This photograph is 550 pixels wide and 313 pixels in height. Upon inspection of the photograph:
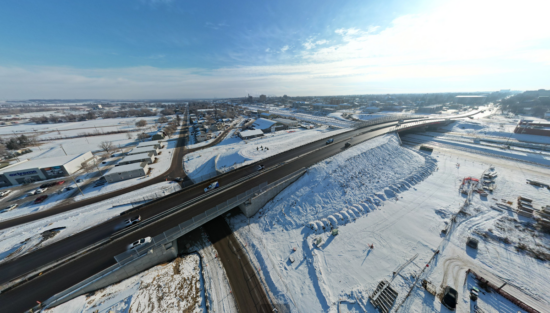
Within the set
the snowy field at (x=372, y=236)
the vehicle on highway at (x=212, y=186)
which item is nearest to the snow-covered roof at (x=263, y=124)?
the snowy field at (x=372, y=236)

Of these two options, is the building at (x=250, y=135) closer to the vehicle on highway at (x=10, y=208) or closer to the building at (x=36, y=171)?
the building at (x=36, y=171)

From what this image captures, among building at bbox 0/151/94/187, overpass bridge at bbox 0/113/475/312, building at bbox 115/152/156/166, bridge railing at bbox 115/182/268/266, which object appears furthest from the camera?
building at bbox 115/152/156/166

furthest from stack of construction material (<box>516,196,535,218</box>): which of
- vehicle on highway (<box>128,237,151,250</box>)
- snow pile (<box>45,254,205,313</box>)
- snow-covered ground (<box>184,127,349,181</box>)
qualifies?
vehicle on highway (<box>128,237,151,250</box>)

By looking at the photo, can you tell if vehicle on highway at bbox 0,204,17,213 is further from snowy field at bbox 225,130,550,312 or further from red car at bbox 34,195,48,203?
snowy field at bbox 225,130,550,312

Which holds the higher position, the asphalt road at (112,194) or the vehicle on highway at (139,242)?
the vehicle on highway at (139,242)

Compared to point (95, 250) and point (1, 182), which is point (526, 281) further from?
point (1, 182)

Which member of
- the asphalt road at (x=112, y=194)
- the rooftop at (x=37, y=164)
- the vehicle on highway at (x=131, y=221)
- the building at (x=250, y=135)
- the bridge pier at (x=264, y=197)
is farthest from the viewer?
the building at (x=250, y=135)
